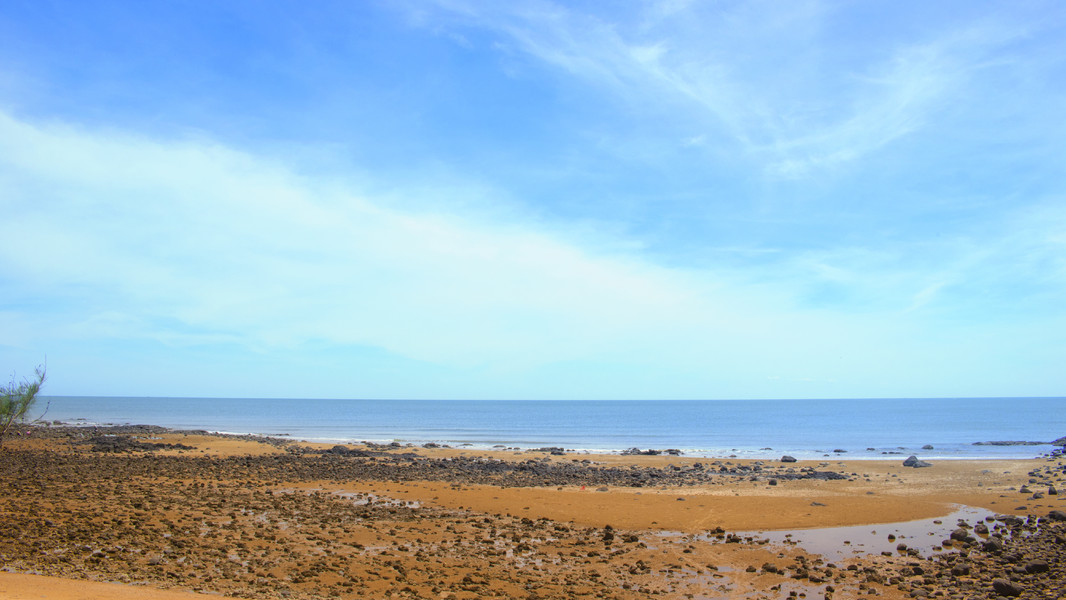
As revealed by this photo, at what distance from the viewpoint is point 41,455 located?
27.7 metres

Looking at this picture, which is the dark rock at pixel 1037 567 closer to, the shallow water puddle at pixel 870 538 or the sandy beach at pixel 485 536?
the sandy beach at pixel 485 536

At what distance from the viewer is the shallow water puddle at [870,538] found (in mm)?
14398

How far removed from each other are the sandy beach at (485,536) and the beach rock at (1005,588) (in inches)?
0.8

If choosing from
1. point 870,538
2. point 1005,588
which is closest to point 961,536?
point 870,538

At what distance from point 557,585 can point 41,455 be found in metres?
27.8

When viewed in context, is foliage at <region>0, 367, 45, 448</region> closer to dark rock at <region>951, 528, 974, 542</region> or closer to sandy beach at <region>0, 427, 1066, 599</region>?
sandy beach at <region>0, 427, 1066, 599</region>

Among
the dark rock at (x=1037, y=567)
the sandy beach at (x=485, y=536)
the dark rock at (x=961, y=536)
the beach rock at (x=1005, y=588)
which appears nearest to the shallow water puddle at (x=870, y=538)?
the sandy beach at (x=485, y=536)

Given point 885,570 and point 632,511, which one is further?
point 632,511

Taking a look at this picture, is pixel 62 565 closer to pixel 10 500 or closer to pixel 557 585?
pixel 10 500

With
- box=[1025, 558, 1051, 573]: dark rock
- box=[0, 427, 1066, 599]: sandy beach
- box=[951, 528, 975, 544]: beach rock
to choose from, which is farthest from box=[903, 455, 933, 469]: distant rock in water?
box=[1025, 558, 1051, 573]: dark rock

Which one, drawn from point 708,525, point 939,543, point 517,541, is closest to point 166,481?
point 517,541

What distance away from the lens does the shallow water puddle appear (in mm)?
14398

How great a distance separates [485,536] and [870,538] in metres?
9.62

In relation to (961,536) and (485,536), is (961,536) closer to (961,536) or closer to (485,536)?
(961,536)
